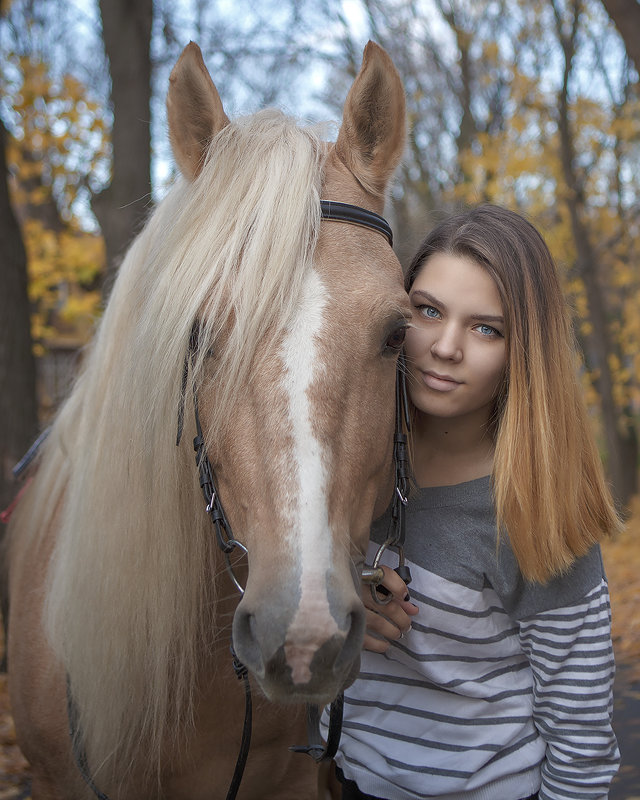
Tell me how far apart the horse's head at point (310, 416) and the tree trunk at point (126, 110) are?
Result: 13.5 feet

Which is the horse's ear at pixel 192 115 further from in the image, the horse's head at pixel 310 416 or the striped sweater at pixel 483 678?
the striped sweater at pixel 483 678

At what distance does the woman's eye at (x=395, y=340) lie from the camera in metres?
1.53

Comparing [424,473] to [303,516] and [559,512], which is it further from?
[303,516]

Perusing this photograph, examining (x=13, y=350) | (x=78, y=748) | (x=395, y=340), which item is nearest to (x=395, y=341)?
(x=395, y=340)

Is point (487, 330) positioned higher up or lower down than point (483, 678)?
higher up

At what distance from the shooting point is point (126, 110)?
5.72 metres

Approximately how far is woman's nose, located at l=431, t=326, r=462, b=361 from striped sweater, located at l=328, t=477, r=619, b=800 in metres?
0.35

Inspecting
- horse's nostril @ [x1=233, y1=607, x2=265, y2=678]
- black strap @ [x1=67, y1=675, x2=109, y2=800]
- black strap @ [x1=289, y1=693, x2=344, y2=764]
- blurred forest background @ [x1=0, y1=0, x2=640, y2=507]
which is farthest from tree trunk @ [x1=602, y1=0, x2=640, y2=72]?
black strap @ [x1=67, y1=675, x2=109, y2=800]

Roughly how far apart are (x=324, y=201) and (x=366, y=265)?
21 cm

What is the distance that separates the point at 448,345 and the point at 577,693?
33.9 inches

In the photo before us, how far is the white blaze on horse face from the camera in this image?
46.2 inches

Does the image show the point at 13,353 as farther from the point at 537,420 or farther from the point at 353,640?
the point at 353,640

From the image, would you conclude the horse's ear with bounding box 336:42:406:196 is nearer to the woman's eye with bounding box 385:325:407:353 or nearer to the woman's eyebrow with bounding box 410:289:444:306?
the woman's eyebrow with bounding box 410:289:444:306

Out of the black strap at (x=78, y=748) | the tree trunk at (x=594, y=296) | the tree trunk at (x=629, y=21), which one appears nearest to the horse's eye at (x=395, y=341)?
the black strap at (x=78, y=748)
